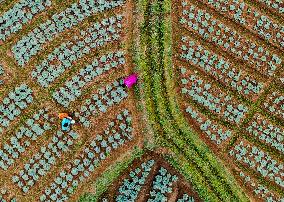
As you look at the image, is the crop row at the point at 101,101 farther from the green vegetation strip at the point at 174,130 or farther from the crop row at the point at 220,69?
the crop row at the point at 220,69

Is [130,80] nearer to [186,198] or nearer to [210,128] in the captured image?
[210,128]

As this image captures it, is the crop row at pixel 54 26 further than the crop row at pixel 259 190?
Yes

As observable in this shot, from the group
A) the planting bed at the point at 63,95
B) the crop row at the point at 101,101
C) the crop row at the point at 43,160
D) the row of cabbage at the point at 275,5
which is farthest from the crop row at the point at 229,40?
the crop row at the point at 43,160

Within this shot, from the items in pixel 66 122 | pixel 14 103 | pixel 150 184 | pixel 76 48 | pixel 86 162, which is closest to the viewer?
pixel 66 122

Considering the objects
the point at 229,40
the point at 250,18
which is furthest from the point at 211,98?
the point at 250,18

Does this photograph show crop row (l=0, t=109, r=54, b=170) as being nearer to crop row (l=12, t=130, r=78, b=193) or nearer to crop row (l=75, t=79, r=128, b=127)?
crop row (l=12, t=130, r=78, b=193)

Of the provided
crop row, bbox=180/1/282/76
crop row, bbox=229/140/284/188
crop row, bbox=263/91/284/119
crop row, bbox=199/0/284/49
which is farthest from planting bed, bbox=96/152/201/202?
crop row, bbox=199/0/284/49
